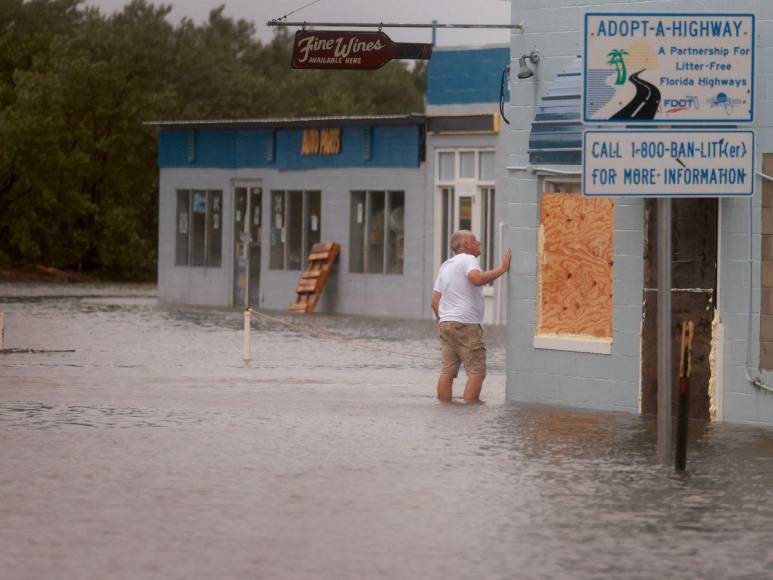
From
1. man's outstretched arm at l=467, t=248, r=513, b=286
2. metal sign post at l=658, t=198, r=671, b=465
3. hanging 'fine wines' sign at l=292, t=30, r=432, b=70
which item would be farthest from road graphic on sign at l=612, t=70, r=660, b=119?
hanging 'fine wines' sign at l=292, t=30, r=432, b=70

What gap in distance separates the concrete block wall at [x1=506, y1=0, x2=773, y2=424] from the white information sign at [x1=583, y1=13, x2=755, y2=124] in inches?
104

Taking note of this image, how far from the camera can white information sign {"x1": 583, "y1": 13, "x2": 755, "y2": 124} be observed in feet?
42.0

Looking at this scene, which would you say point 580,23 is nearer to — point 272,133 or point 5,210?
point 272,133

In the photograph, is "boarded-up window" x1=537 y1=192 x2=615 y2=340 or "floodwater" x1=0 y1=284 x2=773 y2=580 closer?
"floodwater" x1=0 y1=284 x2=773 y2=580

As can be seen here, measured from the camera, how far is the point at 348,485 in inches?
455

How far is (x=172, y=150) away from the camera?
143 feet

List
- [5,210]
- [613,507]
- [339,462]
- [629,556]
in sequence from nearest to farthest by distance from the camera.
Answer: [629,556], [613,507], [339,462], [5,210]

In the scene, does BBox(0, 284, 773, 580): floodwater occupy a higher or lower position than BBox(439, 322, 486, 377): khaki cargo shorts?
lower

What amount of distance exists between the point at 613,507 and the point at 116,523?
2.80 meters

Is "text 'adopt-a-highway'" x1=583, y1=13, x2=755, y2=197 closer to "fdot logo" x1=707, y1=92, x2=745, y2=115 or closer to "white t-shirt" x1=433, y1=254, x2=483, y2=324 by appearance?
"fdot logo" x1=707, y1=92, x2=745, y2=115

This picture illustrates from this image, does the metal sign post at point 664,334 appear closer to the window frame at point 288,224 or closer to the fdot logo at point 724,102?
the fdot logo at point 724,102

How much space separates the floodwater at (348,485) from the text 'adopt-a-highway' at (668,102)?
192 cm

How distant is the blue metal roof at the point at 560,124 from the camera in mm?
17219

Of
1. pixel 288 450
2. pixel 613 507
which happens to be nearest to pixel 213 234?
pixel 288 450
